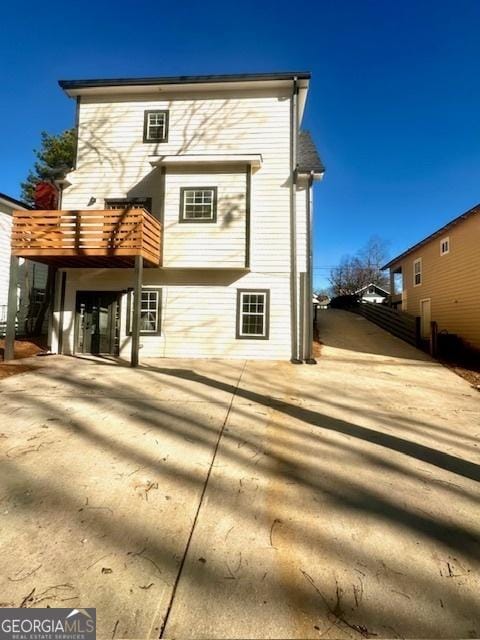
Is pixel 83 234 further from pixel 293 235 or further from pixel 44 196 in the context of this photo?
pixel 293 235

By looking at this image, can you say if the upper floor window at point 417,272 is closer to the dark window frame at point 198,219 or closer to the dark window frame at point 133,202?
the dark window frame at point 198,219

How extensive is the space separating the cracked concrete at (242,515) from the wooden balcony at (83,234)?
443 cm

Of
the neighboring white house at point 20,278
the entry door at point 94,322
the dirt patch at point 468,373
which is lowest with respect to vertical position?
the dirt patch at point 468,373

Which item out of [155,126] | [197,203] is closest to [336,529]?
[197,203]

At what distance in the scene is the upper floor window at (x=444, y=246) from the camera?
1351 cm

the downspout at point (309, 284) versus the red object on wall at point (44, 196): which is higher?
the red object on wall at point (44, 196)

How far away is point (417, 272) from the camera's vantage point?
16859 mm

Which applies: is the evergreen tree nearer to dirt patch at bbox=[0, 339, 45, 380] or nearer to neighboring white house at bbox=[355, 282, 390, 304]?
dirt patch at bbox=[0, 339, 45, 380]

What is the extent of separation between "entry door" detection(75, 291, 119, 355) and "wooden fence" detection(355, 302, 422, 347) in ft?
35.2

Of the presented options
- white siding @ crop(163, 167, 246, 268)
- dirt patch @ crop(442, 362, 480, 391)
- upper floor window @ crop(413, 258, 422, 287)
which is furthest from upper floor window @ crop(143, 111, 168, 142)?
upper floor window @ crop(413, 258, 422, 287)

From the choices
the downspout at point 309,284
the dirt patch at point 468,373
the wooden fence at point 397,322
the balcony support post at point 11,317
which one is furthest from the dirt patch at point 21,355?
the wooden fence at point 397,322

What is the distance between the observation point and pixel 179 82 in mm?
10656

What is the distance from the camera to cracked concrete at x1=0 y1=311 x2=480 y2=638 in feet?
5.83

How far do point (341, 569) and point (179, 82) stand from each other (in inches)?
500
